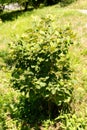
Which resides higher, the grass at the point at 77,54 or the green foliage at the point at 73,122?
the grass at the point at 77,54

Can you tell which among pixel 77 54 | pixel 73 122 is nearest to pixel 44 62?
pixel 73 122

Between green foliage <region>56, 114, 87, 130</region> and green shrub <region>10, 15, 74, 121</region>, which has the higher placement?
green shrub <region>10, 15, 74, 121</region>

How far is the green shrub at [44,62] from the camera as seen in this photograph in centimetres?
621

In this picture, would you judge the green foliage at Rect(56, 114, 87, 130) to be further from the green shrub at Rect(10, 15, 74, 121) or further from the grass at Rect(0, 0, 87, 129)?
the green shrub at Rect(10, 15, 74, 121)

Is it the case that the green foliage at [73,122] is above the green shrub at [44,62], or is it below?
below

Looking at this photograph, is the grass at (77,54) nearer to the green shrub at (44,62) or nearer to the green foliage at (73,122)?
the green foliage at (73,122)

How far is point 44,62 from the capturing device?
20.6 feet

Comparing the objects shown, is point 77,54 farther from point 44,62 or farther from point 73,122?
point 73,122

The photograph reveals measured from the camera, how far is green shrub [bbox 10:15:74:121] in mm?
6211

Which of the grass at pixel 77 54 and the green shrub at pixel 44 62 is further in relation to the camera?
the grass at pixel 77 54

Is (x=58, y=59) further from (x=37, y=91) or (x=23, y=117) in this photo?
(x=23, y=117)

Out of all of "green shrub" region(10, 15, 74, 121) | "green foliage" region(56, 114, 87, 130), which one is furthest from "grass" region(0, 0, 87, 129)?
"green shrub" region(10, 15, 74, 121)

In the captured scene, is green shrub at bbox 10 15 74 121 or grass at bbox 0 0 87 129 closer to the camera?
green shrub at bbox 10 15 74 121

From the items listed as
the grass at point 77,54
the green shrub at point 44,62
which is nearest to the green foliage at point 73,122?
the grass at point 77,54
